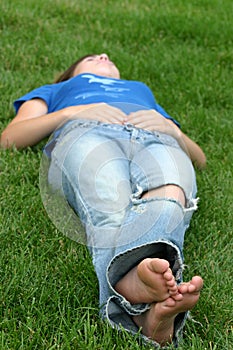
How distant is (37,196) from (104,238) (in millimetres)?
498

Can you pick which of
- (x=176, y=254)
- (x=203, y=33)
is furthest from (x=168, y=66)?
(x=176, y=254)

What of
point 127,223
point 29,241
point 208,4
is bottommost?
point 208,4

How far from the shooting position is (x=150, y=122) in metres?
2.20

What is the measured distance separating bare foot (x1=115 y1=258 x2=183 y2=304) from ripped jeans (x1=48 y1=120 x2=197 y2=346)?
0.04m

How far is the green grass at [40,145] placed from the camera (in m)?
1.54

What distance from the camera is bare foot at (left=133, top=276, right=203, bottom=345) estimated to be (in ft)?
4.60

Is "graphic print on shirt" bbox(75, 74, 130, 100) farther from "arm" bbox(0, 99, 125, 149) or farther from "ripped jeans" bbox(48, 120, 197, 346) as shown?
"ripped jeans" bbox(48, 120, 197, 346)

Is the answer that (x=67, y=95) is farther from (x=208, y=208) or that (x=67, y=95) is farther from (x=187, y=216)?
(x=187, y=216)

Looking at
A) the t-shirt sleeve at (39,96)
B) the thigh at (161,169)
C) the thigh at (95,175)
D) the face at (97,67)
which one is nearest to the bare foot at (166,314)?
the thigh at (95,175)

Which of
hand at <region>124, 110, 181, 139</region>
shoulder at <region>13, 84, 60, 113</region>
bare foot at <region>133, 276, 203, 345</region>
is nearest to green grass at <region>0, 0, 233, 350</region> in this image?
bare foot at <region>133, 276, 203, 345</region>

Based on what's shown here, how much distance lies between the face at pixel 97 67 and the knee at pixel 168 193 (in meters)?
0.99

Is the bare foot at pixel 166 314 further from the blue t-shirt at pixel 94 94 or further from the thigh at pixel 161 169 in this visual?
the blue t-shirt at pixel 94 94

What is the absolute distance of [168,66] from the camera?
3510 mm

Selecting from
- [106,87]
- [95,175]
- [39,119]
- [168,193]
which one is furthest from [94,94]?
[168,193]
